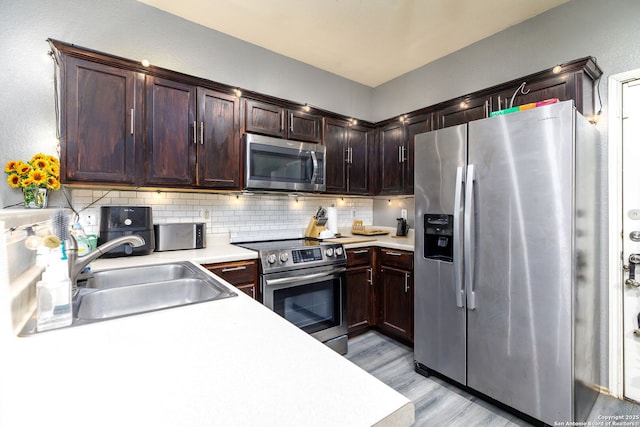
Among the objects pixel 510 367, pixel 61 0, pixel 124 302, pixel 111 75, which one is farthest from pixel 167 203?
pixel 510 367

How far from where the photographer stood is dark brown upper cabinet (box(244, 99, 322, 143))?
2512mm

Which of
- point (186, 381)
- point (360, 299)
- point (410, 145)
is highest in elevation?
point (410, 145)

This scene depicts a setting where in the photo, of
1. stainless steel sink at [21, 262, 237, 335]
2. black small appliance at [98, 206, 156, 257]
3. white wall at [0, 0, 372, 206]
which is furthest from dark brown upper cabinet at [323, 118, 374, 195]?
stainless steel sink at [21, 262, 237, 335]

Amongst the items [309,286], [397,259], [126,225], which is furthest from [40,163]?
[397,259]

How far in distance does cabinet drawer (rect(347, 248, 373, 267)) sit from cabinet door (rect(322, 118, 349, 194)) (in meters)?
0.67

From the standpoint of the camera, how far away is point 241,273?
85.4 inches

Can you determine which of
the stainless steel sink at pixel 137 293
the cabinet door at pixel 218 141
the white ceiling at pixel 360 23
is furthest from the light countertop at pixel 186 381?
the white ceiling at pixel 360 23

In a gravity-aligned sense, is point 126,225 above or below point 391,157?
below

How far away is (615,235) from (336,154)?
2246mm

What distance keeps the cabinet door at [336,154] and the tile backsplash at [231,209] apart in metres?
0.36

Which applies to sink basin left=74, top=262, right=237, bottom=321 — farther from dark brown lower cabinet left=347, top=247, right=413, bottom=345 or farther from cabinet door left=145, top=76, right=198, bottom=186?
dark brown lower cabinet left=347, top=247, right=413, bottom=345

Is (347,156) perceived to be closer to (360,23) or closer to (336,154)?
(336,154)

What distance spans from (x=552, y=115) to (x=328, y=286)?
1.92 metres

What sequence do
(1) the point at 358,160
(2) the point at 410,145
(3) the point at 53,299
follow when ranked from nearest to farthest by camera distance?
(3) the point at 53,299 < (2) the point at 410,145 < (1) the point at 358,160
